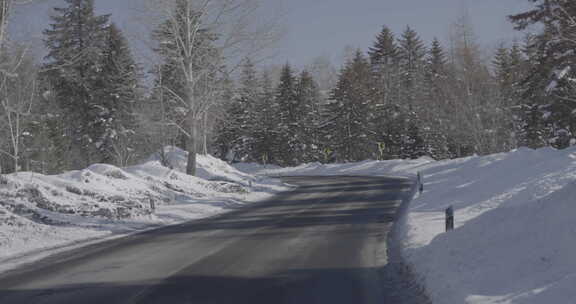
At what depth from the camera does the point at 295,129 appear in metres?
70.2

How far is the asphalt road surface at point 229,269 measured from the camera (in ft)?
24.3

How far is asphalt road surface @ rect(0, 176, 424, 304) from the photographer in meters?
7.40

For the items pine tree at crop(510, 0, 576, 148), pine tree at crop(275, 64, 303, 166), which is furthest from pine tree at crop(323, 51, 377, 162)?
pine tree at crop(510, 0, 576, 148)

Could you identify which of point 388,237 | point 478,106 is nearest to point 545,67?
point 478,106

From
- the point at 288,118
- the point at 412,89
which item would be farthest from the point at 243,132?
the point at 412,89

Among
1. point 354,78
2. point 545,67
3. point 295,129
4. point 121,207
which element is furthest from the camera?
point 295,129

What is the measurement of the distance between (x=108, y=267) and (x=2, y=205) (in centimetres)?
745

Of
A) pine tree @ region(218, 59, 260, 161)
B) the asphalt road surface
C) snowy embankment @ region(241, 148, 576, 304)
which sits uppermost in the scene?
pine tree @ region(218, 59, 260, 161)

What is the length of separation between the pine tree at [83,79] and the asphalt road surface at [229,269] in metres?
31.4

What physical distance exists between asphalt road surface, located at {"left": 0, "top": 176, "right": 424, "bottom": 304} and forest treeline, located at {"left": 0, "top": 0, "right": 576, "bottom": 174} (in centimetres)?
846

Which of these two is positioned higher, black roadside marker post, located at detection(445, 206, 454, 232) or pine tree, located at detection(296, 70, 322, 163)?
pine tree, located at detection(296, 70, 322, 163)

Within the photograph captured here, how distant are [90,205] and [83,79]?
1142 inches

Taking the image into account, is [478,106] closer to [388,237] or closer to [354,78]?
[354,78]

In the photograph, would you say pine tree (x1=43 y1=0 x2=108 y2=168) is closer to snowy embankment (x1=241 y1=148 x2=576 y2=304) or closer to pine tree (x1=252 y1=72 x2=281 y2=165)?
pine tree (x1=252 y1=72 x2=281 y2=165)
